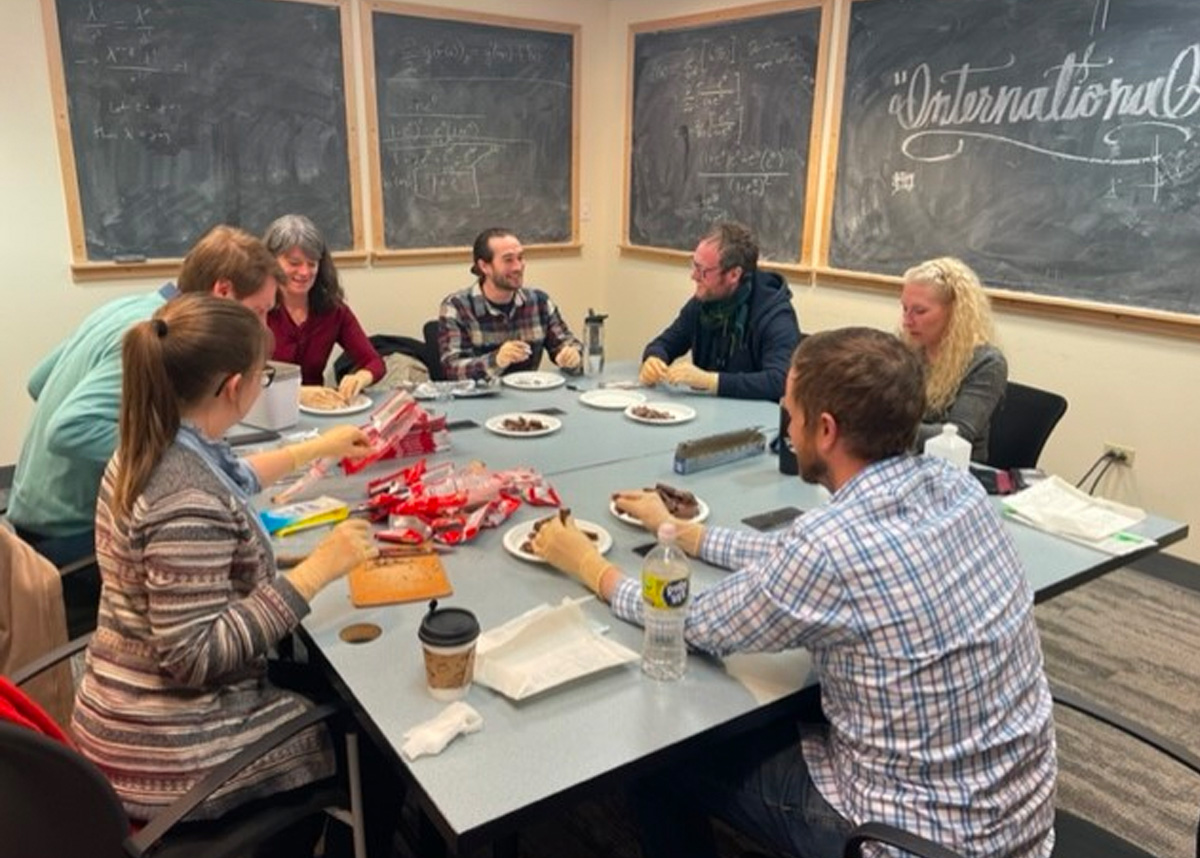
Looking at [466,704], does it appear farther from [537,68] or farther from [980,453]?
[537,68]

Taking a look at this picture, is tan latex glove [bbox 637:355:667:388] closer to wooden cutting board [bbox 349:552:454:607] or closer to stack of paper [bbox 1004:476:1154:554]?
stack of paper [bbox 1004:476:1154:554]

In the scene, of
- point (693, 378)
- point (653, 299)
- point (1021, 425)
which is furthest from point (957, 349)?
point (653, 299)

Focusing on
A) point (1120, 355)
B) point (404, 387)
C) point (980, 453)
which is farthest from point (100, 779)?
point (1120, 355)

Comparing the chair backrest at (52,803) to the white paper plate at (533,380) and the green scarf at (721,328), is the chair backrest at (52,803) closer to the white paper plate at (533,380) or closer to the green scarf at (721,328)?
the white paper plate at (533,380)

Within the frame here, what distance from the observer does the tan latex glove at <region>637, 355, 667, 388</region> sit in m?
2.86

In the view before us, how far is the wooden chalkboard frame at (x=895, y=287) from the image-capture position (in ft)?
9.82

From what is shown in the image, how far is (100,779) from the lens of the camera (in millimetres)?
984

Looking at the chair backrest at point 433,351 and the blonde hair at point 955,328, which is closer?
the blonde hair at point 955,328

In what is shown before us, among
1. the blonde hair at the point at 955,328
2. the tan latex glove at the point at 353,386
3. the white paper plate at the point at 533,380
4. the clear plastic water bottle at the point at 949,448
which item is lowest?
the white paper plate at the point at 533,380

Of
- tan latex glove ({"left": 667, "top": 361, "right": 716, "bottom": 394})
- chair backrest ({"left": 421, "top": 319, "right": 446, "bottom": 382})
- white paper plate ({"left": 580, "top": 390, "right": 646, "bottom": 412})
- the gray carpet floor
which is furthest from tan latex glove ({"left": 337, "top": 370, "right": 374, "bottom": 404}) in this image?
the gray carpet floor

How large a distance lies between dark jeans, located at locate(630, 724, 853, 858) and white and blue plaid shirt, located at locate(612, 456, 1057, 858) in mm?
64

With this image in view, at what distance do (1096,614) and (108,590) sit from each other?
2.99 m

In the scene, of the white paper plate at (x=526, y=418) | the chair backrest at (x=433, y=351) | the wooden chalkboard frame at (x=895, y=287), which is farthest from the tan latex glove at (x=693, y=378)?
the wooden chalkboard frame at (x=895, y=287)

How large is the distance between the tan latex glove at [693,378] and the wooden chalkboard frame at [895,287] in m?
1.42
